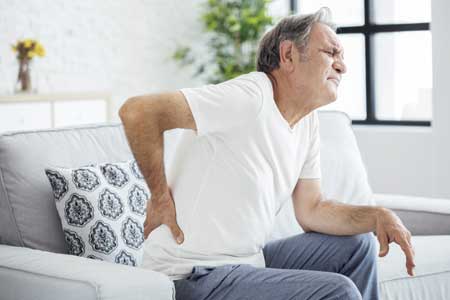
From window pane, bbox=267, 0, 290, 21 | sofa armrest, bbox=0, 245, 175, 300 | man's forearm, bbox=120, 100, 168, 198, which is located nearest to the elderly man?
man's forearm, bbox=120, 100, 168, 198

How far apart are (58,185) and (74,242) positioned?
0.17m

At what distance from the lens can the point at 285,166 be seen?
222cm

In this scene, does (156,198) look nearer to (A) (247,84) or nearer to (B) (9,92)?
(A) (247,84)

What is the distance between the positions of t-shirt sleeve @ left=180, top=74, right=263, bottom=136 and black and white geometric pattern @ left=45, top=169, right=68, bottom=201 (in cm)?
51

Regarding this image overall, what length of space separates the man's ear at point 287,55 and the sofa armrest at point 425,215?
1035 millimetres

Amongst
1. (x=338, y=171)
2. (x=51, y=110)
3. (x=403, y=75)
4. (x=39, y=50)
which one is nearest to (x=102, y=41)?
(x=39, y=50)

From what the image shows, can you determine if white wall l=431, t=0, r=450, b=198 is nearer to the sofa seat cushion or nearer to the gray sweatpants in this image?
the sofa seat cushion

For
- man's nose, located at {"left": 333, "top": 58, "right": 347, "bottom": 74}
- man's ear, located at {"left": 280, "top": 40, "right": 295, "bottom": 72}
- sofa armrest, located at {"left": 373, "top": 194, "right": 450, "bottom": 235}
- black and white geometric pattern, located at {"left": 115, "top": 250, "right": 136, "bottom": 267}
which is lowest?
sofa armrest, located at {"left": 373, "top": 194, "right": 450, "bottom": 235}

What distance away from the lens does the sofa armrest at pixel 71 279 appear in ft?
6.01

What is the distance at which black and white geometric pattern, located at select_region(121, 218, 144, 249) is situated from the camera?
2.38m

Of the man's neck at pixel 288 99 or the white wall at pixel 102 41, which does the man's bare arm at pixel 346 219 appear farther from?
the white wall at pixel 102 41

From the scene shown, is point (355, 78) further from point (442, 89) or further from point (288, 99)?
point (288, 99)

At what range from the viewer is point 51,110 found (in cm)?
506

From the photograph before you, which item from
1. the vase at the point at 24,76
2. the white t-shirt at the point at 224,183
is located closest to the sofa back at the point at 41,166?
the white t-shirt at the point at 224,183
